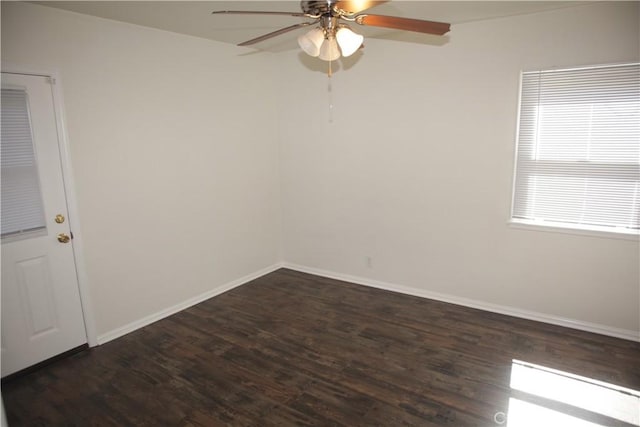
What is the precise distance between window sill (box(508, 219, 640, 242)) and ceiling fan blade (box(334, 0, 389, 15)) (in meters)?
2.45

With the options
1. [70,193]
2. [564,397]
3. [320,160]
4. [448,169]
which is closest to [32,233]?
[70,193]

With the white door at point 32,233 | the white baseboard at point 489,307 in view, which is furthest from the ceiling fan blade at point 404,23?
the white baseboard at point 489,307

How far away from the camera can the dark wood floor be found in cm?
241

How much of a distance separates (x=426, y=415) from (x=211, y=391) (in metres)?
1.39

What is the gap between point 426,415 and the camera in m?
2.35

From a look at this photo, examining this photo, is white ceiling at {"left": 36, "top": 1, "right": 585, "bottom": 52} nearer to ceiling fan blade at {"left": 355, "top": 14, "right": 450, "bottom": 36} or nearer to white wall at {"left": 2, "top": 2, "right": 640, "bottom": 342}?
white wall at {"left": 2, "top": 2, "right": 640, "bottom": 342}

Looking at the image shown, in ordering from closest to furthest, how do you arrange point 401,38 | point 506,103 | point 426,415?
point 426,415
point 506,103
point 401,38

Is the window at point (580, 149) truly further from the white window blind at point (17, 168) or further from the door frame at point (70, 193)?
A: the white window blind at point (17, 168)

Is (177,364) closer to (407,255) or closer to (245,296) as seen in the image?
(245,296)

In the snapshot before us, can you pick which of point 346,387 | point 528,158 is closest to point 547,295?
point 528,158

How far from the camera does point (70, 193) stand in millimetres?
2961

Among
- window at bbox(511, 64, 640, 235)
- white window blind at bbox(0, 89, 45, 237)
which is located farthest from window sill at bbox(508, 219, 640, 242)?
white window blind at bbox(0, 89, 45, 237)

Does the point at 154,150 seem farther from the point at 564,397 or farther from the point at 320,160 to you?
the point at 564,397

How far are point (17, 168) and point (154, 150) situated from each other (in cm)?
104
